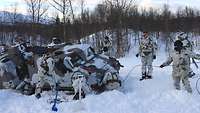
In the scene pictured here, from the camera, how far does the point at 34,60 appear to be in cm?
1641

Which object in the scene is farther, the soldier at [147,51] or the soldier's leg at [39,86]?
the soldier at [147,51]

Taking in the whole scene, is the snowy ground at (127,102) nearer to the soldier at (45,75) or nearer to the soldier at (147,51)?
the soldier at (45,75)

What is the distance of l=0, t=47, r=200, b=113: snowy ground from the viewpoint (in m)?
12.0

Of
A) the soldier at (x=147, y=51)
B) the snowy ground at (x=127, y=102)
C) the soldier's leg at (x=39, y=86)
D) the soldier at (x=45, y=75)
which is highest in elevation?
the soldier at (x=147, y=51)

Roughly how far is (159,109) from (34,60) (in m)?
5.90

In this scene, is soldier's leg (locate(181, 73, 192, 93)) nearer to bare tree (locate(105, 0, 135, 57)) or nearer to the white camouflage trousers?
the white camouflage trousers

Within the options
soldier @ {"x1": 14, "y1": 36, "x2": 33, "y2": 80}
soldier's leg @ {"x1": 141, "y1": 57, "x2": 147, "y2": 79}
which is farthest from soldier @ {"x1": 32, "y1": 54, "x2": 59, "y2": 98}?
soldier's leg @ {"x1": 141, "y1": 57, "x2": 147, "y2": 79}

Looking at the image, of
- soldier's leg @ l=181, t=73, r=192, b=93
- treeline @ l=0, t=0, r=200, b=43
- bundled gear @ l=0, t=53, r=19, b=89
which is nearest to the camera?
soldier's leg @ l=181, t=73, r=192, b=93

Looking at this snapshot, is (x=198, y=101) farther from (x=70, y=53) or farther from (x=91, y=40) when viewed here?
(x=91, y=40)

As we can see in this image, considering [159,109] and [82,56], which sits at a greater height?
[82,56]

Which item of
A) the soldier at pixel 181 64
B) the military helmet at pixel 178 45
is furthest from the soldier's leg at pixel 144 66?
→ the military helmet at pixel 178 45

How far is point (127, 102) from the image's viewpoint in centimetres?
1276

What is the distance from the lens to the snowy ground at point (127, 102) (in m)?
12.0

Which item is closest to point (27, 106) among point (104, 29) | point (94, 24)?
point (104, 29)
